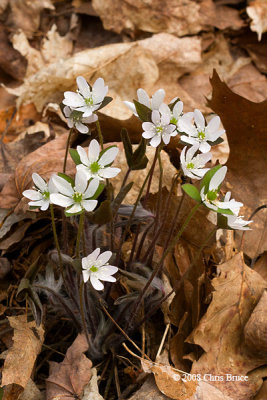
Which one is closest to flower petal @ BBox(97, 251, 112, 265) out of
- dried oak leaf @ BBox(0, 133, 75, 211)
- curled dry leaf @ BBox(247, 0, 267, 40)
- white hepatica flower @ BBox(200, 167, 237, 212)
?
white hepatica flower @ BBox(200, 167, 237, 212)

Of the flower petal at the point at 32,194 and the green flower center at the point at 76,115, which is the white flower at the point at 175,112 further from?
the flower petal at the point at 32,194

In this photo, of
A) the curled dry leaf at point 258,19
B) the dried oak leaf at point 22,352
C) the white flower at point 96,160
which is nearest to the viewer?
the white flower at point 96,160

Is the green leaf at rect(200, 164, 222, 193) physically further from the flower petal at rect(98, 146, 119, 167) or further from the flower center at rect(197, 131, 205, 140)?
the flower petal at rect(98, 146, 119, 167)

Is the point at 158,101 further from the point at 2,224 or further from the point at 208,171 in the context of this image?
the point at 2,224

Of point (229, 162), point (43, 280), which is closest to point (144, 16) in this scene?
point (229, 162)

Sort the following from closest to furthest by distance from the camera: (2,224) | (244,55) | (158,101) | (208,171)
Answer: (208,171) < (158,101) < (2,224) < (244,55)

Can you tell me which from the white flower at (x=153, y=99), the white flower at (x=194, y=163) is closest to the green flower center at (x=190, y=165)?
the white flower at (x=194, y=163)
